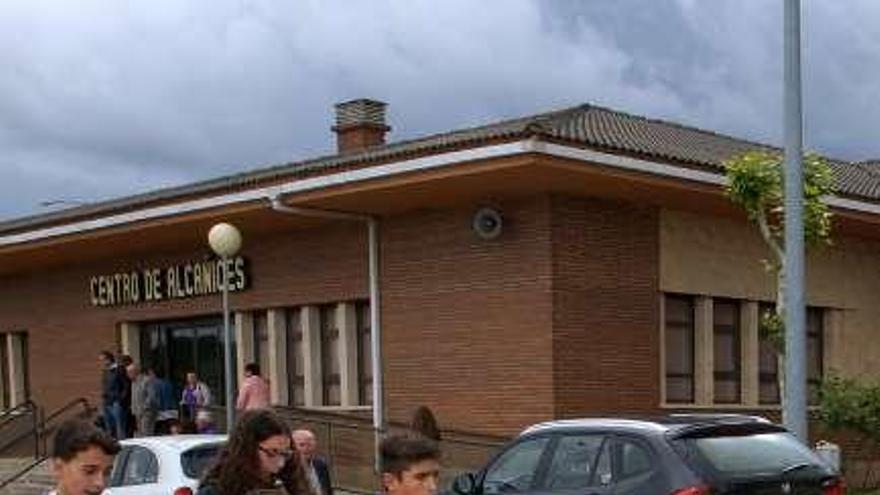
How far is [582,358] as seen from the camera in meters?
19.6

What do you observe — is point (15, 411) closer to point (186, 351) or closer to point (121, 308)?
point (121, 308)

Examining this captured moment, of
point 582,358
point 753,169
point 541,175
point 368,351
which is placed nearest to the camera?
point 753,169

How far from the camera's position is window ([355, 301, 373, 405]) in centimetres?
2198

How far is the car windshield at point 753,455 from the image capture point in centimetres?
930

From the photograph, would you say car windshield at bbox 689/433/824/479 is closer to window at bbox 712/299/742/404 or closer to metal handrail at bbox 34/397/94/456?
window at bbox 712/299/742/404

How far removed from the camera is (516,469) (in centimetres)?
1043

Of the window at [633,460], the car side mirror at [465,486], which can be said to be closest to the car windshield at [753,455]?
the window at [633,460]

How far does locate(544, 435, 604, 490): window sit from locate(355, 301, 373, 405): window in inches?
467

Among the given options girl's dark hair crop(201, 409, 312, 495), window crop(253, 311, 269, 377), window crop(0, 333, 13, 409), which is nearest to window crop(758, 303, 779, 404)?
window crop(253, 311, 269, 377)

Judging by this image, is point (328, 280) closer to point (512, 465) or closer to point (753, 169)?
point (753, 169)

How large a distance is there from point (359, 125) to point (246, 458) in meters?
23.1

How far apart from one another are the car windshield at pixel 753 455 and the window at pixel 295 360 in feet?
45.9

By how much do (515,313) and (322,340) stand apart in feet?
14.3

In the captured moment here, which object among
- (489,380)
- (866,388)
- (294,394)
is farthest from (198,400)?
(866,388)
